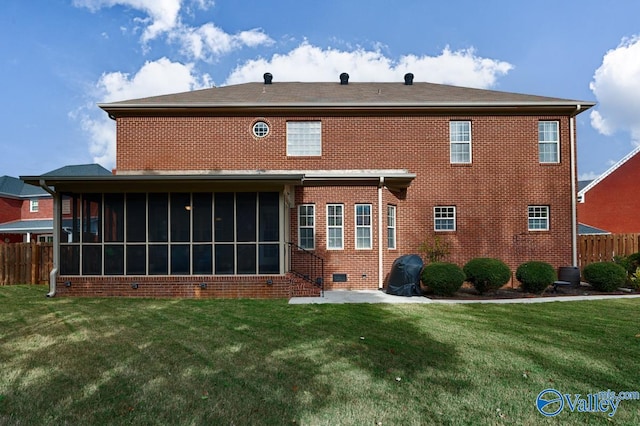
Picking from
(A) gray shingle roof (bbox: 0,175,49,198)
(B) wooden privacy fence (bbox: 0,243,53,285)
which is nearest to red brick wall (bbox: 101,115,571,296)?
(B) wooden privacy fence (bbox: 0,243,53,285)

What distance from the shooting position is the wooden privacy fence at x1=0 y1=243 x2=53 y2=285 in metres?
12.9

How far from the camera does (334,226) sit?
11797 mm

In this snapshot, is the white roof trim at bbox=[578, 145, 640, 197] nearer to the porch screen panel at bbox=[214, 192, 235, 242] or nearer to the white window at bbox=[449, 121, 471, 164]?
the white window at bbox=[449, 121, 471, 164]

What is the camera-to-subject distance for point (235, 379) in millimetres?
4188

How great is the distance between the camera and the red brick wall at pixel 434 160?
43.0 ft

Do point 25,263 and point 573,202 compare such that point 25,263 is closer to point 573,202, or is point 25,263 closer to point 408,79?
point 408,79

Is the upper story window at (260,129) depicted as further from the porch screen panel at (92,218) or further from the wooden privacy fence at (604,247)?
the wooden privacy fence at (604,247)

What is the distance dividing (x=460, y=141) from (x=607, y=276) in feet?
20.4

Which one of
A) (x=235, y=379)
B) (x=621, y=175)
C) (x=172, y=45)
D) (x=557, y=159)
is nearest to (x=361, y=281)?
(x=235, y=379)

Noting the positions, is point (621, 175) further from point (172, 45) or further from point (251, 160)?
point (172, 45)

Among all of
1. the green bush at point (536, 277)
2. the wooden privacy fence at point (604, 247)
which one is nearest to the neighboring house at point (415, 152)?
the wooden privacy fence at point (604, 247)

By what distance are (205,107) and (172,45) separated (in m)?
5.99

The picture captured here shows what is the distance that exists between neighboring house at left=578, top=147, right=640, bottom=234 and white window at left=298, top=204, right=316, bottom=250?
62.4 feet

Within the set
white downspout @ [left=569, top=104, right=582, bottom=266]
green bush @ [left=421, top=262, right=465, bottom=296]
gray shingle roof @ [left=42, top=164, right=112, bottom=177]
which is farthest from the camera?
gray shingle roof @ [left=42, top=164, right=112, bottom=177]
